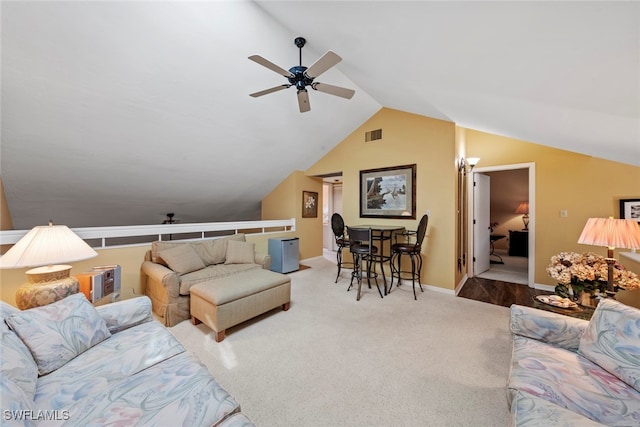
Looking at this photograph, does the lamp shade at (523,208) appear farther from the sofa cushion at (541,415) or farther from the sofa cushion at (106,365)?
the sofa cushion at (106,365)

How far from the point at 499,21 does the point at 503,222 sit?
7349 mm

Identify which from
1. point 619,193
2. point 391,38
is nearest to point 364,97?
point 391,38

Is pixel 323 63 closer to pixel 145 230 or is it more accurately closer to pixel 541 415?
pixel 541 415

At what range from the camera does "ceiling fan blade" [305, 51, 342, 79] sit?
6.34 ft

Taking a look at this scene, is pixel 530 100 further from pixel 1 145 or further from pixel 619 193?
pixel 1 145

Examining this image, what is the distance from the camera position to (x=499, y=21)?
1335mm

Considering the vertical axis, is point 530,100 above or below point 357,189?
above

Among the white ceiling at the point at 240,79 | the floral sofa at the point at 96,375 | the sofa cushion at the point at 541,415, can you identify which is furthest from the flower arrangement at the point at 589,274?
the floral sofa at the point at 96,375

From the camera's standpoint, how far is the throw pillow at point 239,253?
3.57 m

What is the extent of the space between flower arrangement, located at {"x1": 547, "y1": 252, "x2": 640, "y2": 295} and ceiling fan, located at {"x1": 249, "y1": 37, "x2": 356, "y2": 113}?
2.43 m

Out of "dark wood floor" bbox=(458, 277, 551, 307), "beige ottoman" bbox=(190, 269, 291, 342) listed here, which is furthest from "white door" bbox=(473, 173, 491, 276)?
"beige ottoman" bbox=(190, 269, 291, 342)

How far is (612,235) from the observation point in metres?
1.73

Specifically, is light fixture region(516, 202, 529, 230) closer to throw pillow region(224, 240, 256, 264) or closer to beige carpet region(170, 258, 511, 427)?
beige carpet region(170, 258, 511, 427)

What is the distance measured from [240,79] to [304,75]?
1020 mm
